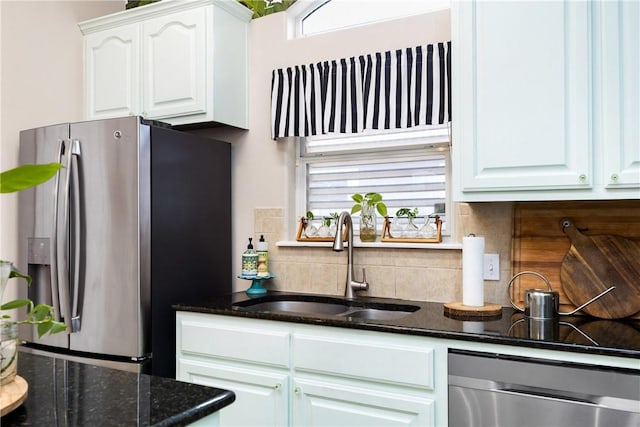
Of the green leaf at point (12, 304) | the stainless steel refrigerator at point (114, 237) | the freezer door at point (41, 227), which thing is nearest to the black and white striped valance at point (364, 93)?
the stainless steel refrigerator at point (114, 237)

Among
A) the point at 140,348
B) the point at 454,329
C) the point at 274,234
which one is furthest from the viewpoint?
the point at 274,234

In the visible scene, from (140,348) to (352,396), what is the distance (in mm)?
959

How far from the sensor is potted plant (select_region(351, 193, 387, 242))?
2574 mm

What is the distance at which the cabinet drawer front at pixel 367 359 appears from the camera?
1.77m

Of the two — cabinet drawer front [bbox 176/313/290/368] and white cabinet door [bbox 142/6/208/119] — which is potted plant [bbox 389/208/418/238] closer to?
cabinet drawer front [bbox 176/313/290/368]

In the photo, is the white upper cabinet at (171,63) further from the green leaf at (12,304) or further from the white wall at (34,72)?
the green leaf at (12,304)

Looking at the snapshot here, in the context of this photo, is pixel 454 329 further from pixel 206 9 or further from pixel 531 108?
pixel 206 9

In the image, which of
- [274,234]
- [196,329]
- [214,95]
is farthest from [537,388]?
[214,95]

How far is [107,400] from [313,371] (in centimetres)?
108

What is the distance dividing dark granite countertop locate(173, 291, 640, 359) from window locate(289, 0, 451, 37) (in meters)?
1.45

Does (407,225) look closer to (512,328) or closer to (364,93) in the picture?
(364,93)

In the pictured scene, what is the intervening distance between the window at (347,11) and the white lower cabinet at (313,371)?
62.4 inches

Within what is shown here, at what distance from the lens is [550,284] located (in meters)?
2.12

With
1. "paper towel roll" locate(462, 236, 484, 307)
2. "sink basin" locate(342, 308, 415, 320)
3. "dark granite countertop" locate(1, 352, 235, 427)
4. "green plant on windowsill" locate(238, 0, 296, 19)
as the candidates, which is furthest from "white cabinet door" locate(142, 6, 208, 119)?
"dark granite countertop" locate(1, 352, 235, 427)
